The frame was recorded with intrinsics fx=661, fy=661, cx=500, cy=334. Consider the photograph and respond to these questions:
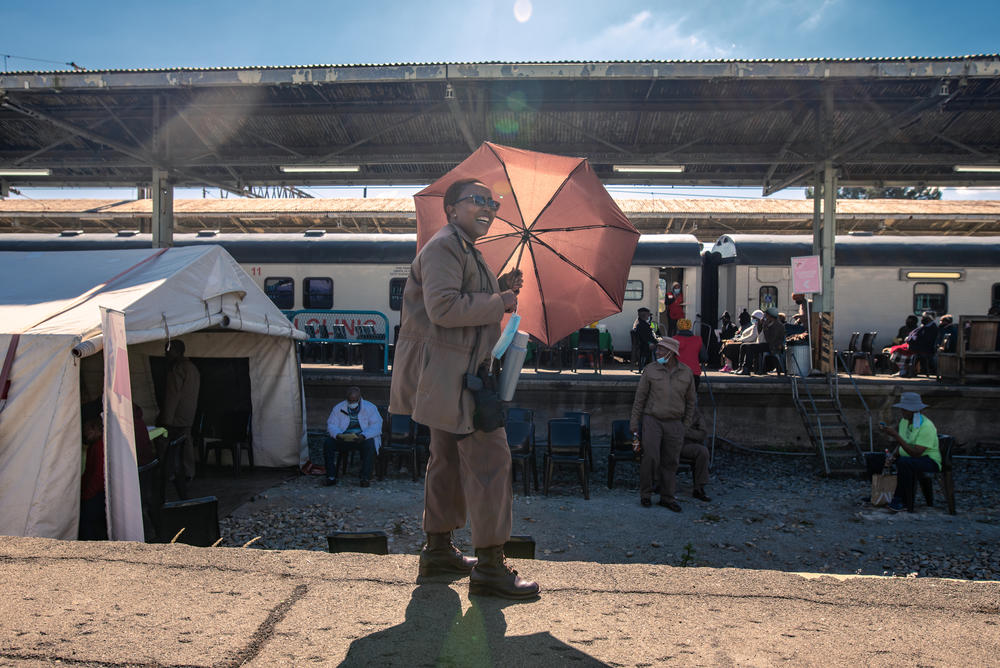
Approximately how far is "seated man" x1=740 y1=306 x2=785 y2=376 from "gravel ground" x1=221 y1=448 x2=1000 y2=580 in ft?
12.0

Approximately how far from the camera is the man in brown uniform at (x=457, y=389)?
2.80 metres

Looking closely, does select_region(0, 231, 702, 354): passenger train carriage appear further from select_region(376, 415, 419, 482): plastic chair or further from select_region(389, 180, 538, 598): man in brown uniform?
select_region(389, 180, 538, 598): man in brown uniform

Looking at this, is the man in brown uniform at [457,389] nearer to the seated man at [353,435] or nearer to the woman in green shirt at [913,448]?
the seated man at [353,435]

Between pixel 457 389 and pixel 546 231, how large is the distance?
82.8 inches

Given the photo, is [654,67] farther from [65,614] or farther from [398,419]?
[65,614]

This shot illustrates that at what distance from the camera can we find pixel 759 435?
1162cm

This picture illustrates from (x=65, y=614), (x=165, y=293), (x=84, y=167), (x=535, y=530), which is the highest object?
(x=84, y=167)

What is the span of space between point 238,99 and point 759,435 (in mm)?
11026

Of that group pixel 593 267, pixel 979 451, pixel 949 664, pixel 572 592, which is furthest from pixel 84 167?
pixel 979 451

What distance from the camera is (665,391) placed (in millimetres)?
7941

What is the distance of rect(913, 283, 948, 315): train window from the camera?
16203 mm

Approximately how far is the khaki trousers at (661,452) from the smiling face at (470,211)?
552cm

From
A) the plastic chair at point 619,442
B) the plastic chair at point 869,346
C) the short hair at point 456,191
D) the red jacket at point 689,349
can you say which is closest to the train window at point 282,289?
the plastic chair at point 619,442

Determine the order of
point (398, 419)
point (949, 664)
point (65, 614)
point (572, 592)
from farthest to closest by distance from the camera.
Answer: point (398, 419)
point (572, 592)
point (65, 614)
point (949, 664)
